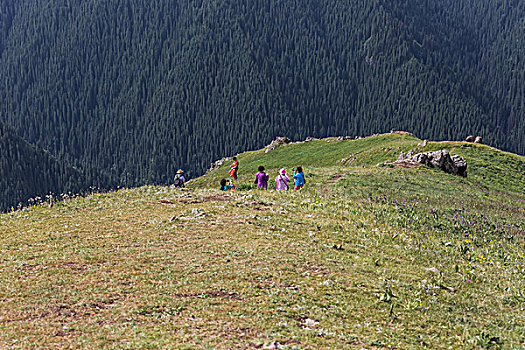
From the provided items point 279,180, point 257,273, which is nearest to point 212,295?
point 257,273

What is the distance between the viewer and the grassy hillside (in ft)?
41.8

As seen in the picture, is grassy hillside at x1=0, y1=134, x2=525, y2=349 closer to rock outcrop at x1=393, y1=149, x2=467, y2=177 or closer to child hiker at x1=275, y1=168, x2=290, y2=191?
child hiker at x1=275, y1=168, x2=290, y2=191

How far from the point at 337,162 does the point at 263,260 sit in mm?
87273

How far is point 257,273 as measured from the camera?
Result: 1692 cm

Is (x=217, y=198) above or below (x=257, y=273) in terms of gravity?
above

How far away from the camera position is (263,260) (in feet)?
60.4

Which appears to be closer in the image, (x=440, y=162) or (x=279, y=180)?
(x=279, y=180)

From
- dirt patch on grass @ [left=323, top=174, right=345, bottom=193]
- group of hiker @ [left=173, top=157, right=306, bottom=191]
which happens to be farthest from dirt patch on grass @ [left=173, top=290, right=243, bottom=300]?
dirt patch on grass @ [left=323, top=174, right=345, bottom=193]

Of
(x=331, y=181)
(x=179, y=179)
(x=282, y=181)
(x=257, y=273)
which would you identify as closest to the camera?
(x=257, y=273)

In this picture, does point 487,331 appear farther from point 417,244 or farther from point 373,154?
point 373,154

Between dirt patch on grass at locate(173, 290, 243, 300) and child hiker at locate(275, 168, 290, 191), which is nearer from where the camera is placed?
dirt patch on grass at locate(173, 290, 243, 300)

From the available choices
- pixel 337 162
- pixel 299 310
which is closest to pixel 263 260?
pixel 299 310

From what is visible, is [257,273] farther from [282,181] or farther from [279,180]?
[279,180]

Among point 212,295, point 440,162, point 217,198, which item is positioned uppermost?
point 217,198
